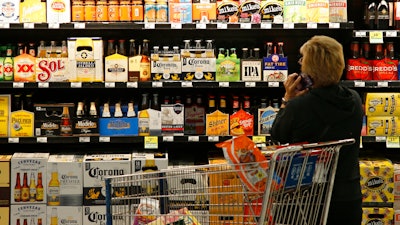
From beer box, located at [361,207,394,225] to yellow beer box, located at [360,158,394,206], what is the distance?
0.05 m

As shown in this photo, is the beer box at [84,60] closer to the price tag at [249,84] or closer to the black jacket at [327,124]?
the price tag at [249,84]

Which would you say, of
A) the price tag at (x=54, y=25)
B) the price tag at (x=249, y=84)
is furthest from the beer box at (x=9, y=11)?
the price tag at (x=249, y=84)

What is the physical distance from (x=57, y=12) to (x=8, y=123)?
37.0 inches

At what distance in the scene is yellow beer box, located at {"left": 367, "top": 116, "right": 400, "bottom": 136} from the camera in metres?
5.19

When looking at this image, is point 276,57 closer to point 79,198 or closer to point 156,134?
point 156,134

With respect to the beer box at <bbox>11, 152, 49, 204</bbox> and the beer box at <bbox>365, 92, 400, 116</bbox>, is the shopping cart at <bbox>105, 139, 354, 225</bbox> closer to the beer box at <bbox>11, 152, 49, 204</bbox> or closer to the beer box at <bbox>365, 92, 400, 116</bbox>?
the beer box at <bbox>11, 152, 49, 204</bbox>

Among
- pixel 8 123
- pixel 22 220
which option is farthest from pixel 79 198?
pixel 8 123

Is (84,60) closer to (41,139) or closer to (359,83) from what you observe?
(41,139)

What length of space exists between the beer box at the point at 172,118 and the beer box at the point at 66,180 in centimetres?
70

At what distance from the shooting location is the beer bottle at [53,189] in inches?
198

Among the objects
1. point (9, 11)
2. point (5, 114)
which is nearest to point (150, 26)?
point (9, 11)

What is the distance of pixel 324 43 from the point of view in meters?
3.13

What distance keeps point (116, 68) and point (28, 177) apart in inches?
41.8

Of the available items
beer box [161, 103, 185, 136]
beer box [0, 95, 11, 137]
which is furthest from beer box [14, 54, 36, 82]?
beer box [161, 103, 185, 136]
